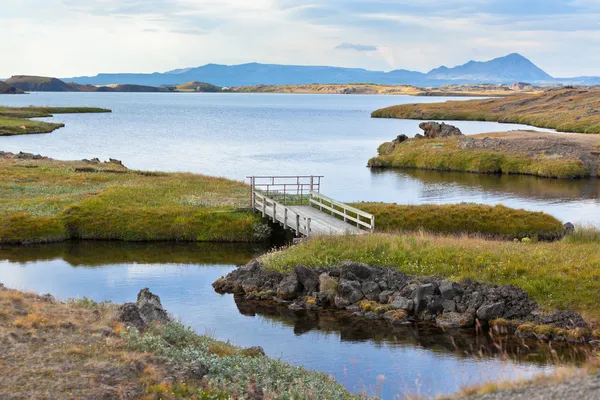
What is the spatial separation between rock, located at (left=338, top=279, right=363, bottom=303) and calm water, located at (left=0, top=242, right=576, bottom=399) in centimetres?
173

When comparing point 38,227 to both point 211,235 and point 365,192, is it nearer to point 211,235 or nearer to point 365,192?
point 211,235

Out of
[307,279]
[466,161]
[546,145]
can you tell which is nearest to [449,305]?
[307,279]

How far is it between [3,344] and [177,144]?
361 feet

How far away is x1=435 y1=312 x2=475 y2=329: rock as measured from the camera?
30141mm

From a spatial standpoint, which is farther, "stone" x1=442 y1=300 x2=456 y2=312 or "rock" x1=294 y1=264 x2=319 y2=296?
"rock" x1=294 y1=264 x2=319 y2=296

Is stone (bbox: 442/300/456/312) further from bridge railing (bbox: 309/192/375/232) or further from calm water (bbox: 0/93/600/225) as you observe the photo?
calm water (bbox: 0/93/600/225)

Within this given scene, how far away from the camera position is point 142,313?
2447 centimetres

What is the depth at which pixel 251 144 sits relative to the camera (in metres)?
128

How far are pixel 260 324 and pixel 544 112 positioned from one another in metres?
147

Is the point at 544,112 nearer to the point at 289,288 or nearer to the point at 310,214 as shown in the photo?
the point at 310,214

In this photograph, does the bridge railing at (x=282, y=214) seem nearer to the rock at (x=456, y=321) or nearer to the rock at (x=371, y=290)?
the rock at (x=371, y=290)

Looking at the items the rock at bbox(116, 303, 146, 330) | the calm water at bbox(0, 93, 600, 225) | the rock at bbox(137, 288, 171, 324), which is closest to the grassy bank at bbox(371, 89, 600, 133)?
the calm water at bbox(0, 93, 600, 225)

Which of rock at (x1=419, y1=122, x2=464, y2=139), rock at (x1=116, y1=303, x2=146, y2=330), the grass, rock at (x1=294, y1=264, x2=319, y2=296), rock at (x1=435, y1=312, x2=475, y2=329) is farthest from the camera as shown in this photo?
rock at (x1=419, y1=122, x2=464, y2=139)

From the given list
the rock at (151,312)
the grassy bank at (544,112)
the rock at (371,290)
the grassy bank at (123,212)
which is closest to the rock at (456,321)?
the rock at (371,290)
